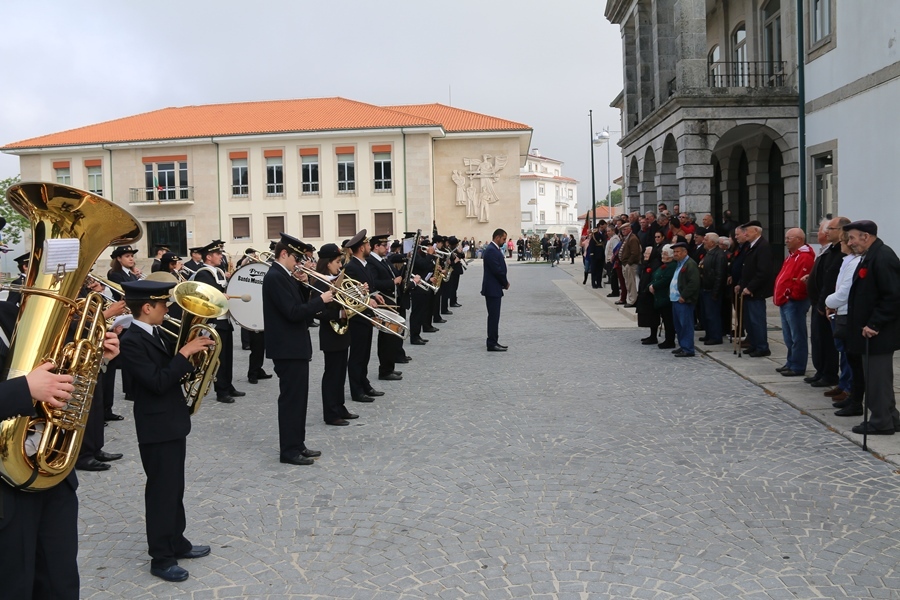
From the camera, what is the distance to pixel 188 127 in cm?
5809

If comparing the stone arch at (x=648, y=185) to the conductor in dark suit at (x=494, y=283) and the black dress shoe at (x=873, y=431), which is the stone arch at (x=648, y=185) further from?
the black dress shoe at (x=873, y=431)

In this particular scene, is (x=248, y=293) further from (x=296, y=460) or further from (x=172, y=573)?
(x=172, y=573)

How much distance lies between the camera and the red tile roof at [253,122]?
56156mm

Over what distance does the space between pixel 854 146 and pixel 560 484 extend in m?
13.6

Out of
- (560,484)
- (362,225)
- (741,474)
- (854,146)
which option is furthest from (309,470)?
(362,225)

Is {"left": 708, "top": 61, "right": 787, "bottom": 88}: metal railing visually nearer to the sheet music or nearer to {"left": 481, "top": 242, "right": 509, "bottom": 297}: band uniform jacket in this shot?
{"left": 481, "top": 242, "right": 509, "bottom": 297}: band uniform jacket

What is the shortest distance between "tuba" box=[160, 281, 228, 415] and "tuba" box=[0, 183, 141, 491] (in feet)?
3.28

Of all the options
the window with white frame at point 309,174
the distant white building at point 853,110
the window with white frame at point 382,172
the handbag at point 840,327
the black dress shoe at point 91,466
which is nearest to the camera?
the black dress shoe at point 91,466

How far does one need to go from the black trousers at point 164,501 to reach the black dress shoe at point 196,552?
0.03 meters

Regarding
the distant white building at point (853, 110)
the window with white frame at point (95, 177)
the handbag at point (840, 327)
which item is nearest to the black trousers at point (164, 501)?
the handbag at point (840, 327)

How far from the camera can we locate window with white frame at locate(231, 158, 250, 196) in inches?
2234

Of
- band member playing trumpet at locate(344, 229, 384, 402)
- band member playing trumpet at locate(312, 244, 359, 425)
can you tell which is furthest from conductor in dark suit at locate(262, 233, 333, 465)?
band member playing trumpet at locate(344, 229, 384, 402)

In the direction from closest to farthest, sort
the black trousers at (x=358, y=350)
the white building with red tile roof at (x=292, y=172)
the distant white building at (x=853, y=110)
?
the black trousers at (x=358, y=350), the distant white building at (x=853, y=110), the white building with red tile roof at (x=292, y=172)

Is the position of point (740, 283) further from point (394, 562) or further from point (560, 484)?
point (394, 562)
